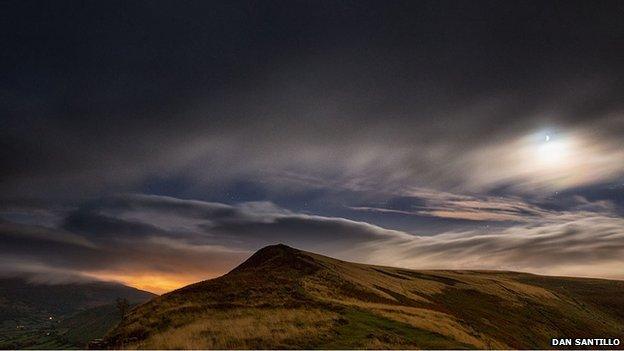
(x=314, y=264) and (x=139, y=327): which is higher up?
(x=314, y=264)

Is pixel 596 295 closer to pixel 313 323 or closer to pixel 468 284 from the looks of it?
pixel 468 284

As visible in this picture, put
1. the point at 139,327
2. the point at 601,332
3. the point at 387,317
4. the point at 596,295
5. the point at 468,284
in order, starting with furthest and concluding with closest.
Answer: the point at 596,295 < the point at 468,284 < the point at 601,332 < the point at 387,317 < the point at 139,327

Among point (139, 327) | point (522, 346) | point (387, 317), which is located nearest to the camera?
point (139, 327)

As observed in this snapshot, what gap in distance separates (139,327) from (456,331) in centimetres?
2864

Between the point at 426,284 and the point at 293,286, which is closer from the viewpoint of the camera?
the point at 293,286

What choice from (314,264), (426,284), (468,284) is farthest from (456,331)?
(468,284)

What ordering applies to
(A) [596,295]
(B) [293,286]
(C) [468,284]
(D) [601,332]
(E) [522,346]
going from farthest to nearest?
(A) [596,295] < (C) [468,284] < (D) [601,332] < (E) [522,346] < (B) [293,286]

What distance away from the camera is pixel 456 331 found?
38.1 m

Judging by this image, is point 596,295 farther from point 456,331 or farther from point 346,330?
point 346,330

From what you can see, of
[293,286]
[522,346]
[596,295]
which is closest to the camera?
[293,286]

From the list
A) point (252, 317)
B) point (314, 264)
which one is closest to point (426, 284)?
point (314, 264)

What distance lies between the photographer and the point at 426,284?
277ft

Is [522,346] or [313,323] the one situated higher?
[313,323]

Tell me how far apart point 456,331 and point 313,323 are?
15.4 meters
